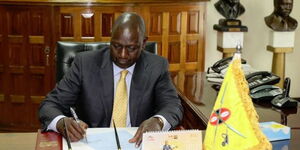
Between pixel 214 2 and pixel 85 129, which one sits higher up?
pixel 214 2

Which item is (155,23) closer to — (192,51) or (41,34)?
(192,51)

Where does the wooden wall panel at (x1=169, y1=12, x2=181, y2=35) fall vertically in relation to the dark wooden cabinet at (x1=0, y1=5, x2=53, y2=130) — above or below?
above

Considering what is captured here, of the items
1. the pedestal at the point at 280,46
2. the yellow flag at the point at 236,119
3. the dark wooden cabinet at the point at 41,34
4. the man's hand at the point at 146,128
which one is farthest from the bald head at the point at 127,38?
the pedestal at the point at 280,46

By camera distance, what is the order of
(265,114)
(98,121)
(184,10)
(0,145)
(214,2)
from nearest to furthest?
(0,145) → (265,114) → (98,121) → (184,10) → (214,2)

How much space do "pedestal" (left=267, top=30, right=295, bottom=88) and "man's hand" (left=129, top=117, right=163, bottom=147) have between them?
2911mm

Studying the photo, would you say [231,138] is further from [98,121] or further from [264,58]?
[264,58]

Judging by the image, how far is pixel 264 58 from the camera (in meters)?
5.14

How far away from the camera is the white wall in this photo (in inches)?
193

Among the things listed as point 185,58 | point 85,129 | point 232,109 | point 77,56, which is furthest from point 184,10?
point 232,109

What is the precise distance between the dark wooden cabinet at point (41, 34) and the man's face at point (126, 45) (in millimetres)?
1900

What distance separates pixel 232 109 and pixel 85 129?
0.60 meters

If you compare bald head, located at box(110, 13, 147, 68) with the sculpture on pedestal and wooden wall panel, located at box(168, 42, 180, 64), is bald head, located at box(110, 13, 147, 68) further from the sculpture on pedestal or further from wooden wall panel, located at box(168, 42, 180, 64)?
the sculpture on pedestal

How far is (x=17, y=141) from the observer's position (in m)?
1.59

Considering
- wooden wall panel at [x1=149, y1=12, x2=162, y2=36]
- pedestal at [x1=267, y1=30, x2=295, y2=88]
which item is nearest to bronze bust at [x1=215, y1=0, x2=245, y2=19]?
pedestal at [x1=267, y1=30, x2=295, y2=88]
